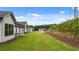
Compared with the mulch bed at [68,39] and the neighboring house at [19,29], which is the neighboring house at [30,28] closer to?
the neighboring house at [19,29]

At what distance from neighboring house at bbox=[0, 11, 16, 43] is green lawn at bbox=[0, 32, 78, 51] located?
308 mm

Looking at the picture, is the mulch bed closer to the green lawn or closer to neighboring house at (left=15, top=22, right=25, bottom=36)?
the green lawn

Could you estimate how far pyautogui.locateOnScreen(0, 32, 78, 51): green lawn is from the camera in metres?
7.51

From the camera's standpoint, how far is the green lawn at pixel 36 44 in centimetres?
751

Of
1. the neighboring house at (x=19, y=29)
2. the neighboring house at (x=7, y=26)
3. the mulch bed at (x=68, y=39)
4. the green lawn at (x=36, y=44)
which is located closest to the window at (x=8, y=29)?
the neighboring house at (x=7, y=26)

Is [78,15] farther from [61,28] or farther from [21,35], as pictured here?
[21,35]

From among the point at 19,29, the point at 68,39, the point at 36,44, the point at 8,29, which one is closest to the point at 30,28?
the point at 19,29

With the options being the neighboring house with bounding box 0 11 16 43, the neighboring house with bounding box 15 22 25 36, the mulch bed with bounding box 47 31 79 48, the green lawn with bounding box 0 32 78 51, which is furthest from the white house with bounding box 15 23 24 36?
the mulch bed with bounding box 47 31 79 48

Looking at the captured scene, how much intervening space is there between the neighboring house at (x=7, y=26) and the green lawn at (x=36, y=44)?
0.31 meters

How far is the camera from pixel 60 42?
765 centimetres

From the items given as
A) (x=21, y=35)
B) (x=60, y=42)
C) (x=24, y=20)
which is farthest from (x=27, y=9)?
(x=60, y=42)

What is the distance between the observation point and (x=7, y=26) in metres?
8.22

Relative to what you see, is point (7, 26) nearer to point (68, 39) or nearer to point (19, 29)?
point (19, 29)
